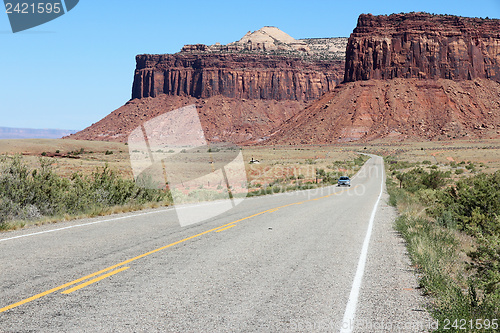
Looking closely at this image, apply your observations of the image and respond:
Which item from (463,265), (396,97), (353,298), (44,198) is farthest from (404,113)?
(353,298)

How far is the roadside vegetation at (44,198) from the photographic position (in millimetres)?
13000

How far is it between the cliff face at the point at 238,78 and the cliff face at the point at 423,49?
154 feet

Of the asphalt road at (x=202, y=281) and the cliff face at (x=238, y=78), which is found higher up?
the cliff face at (x=238, y=78)

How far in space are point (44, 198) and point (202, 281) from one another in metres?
9.59

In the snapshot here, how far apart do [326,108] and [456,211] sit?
124 meters

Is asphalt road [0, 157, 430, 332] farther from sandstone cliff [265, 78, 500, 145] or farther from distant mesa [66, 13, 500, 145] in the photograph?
distant mesa [66, 13, 500, 145]

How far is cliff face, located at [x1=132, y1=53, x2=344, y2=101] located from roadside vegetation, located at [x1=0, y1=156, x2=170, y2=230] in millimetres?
175084

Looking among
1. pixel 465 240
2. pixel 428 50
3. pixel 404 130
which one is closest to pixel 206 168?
pixel 465 240

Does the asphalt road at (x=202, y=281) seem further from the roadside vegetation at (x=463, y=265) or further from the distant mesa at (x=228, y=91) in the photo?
the distant mesa at (x=228, y=91)

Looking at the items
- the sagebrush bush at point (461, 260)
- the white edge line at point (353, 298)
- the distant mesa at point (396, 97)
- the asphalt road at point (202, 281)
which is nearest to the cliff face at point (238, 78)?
the distant mesa at point (396, 97)

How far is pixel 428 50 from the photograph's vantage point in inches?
5512

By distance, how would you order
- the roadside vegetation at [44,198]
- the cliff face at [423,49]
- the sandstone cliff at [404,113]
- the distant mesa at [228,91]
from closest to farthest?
the roadside vegetation at [44,198] → the sandstone cliff at [404,113] → the cliff face at [423,49] → the distant mesa at [228,91]

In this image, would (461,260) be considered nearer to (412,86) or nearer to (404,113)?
(404,113)

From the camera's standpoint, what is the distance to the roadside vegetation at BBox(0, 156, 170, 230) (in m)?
13.0
